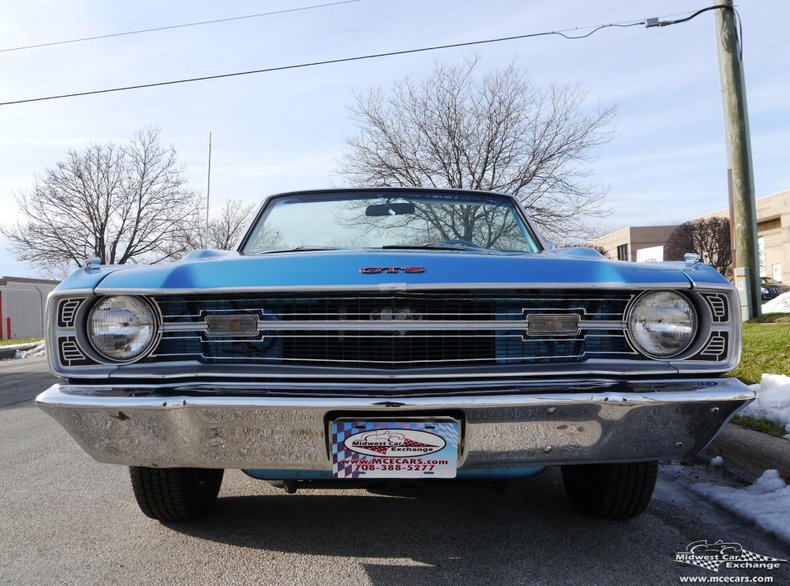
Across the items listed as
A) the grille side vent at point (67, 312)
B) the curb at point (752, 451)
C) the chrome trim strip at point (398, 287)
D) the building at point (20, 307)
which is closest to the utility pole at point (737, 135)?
the curb at point (752, 451)

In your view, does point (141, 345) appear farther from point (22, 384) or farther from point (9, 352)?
point (9, 352)

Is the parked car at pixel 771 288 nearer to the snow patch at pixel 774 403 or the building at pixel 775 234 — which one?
the building at pixel 775 234

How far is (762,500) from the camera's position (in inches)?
123

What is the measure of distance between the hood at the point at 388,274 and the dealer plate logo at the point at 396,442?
0.47m

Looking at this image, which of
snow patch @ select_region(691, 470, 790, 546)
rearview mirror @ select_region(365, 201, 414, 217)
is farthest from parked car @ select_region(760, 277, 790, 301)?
rearview mirror @ select_region(365, 201, 414, 217)

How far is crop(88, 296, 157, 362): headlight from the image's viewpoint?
2377 millimetres

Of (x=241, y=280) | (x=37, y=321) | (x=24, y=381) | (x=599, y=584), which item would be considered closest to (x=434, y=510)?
(x=599, y=584)

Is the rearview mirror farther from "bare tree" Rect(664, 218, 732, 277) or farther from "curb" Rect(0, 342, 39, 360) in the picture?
"bare tree" Rect(664, 218, 732, 277)

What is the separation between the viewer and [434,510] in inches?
125

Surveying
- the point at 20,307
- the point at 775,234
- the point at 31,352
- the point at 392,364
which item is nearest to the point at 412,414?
the point at 392,364

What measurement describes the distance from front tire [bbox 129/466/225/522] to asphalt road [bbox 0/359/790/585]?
8 cm

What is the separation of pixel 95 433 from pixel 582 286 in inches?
66.4

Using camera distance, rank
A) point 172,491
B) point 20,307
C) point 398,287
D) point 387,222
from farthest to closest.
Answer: point 20,307
point 387,222
point 172,491
point 398,287

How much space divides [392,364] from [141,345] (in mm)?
867
